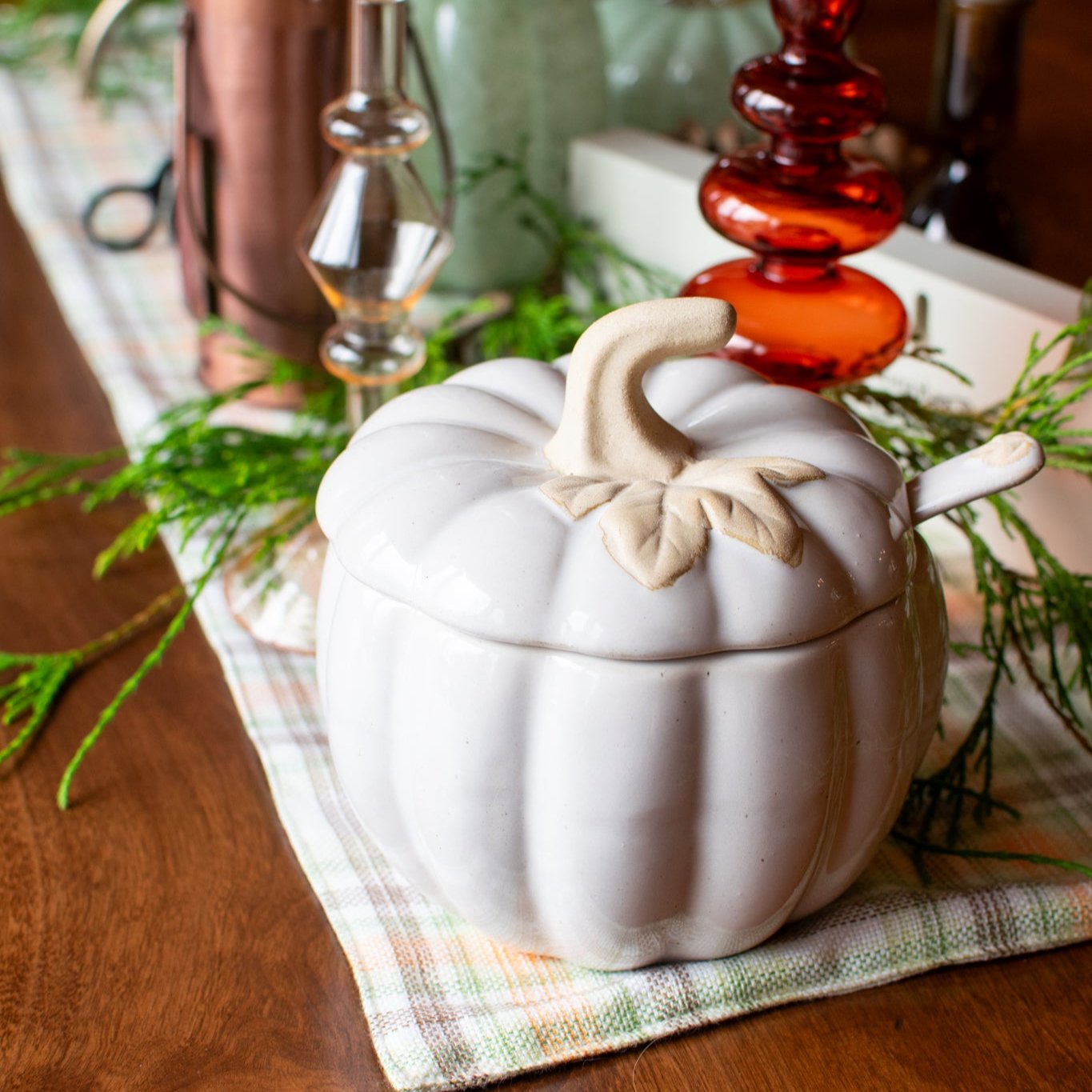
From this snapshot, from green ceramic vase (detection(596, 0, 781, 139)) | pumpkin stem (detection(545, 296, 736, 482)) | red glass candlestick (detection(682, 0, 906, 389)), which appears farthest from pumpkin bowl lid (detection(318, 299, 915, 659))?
green ceramic vase (detection(596, 0, 781, 139))

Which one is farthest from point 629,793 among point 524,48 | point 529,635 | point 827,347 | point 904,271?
point 524,48

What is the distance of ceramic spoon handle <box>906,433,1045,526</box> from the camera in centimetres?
41

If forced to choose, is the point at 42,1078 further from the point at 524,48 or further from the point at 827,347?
the point at 524,48

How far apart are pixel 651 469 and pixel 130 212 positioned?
80 cm

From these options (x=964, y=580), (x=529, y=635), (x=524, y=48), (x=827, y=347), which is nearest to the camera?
(x=529, y=635)

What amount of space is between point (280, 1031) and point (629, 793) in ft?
0.48

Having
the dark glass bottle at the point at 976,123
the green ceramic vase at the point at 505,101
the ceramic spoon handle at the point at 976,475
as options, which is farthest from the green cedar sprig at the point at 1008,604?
the green ceramic vase at the point at 505,101

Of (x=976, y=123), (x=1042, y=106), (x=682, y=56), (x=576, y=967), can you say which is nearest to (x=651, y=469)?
(x=576, y=967)

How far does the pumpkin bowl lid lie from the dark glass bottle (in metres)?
0.50

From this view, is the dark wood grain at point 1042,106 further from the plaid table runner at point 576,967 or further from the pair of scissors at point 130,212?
the pair of scissors at point 130,212

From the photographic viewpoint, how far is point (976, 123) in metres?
0.87

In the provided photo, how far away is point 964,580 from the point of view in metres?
0.68

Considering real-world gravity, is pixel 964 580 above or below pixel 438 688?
below

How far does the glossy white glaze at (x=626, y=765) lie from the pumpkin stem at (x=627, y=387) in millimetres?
67
